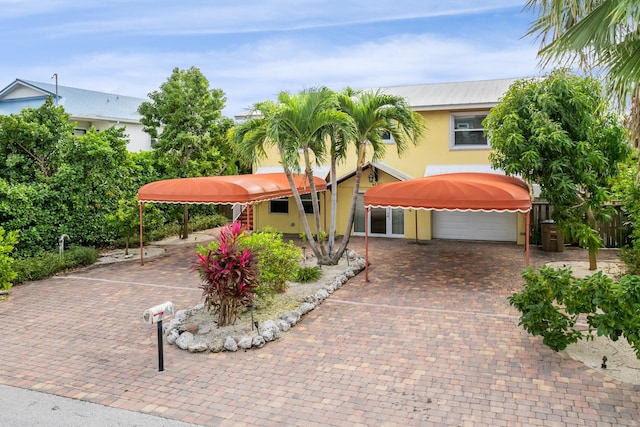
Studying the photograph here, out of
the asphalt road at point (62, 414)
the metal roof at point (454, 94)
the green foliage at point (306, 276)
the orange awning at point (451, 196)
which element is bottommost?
the asphalt road at point (62, 414)

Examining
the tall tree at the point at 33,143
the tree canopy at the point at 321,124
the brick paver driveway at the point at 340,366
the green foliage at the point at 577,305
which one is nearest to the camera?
the brick paver driveway at the point at 340,366

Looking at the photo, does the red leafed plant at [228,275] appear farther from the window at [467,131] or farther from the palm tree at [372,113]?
the window at [467,131]

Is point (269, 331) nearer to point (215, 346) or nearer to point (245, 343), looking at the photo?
point (245, 343)

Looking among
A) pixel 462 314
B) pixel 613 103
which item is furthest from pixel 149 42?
pixel 613 103

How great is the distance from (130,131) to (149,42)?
14729 millimetres

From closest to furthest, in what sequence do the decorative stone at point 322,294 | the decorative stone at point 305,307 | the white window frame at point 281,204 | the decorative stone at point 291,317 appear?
the decorative stone at point 291,317
the decorative stone at point 305,307
the decorative stone at point 322,294
the white window frame at point 281,204

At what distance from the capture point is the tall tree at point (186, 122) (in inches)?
808

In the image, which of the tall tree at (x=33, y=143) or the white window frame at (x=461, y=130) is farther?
the white window frame at (x=461, y=130)

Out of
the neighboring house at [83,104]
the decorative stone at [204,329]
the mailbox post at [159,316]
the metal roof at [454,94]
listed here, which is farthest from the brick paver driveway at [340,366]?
the neighboring house at [83,104]

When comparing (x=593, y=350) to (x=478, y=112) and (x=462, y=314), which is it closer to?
(x=462, y=314)

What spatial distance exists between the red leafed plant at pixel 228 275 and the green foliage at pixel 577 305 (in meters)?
4.91

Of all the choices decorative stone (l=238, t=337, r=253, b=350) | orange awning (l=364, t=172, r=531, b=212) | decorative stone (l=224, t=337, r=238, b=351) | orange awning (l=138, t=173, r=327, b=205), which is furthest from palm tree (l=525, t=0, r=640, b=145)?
orange awning (l=138, t=173, r=327, b=205)

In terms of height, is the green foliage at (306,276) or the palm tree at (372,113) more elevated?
the palm tree at (372,113)

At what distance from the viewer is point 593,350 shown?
8.48m
